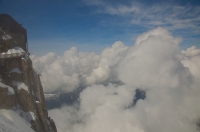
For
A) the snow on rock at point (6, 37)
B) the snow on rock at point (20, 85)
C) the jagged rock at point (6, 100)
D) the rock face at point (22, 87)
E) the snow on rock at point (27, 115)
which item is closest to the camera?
the jagged rock at point (6, 100)

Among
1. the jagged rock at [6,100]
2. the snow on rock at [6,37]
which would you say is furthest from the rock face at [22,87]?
the snow on rock at [6,37]

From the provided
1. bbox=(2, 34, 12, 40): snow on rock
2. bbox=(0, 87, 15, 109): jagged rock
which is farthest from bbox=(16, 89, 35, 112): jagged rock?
bbox=(2, 34, 12, 40): snow on rock

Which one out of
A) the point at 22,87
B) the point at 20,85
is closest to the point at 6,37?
the point at 20,85

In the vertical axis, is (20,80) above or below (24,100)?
above

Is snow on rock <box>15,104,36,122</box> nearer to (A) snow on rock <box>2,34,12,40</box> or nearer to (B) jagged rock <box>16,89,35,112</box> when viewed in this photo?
(B) jagged rock <box>16,89,35,112</box>

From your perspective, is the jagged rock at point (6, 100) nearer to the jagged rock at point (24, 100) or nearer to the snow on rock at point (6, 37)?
the jagged rock at point (24, 100)

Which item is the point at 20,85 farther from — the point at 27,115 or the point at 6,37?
the point at 6,37

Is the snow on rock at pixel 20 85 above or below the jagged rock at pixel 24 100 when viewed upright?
above

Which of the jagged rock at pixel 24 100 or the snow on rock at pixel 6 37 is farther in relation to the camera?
the snow on rock at pixel 6 37

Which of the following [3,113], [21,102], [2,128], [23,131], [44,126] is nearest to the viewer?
[2,128]

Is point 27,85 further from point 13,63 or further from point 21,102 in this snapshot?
point 13,63

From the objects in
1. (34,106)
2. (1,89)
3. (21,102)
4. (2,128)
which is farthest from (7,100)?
(2,128)
